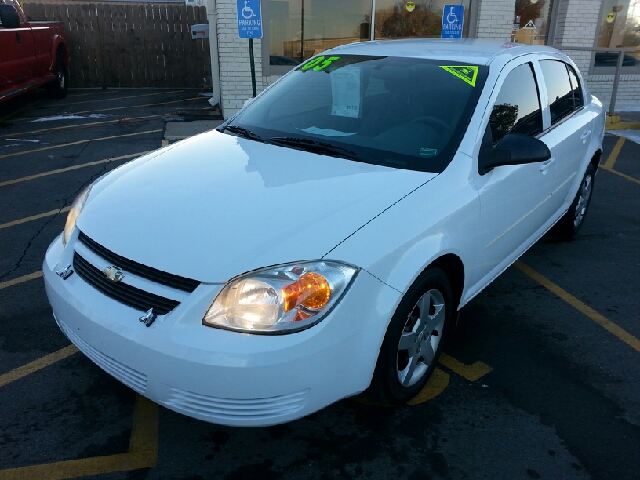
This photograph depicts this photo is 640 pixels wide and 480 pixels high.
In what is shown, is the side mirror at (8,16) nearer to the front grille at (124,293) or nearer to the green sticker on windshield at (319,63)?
the green sticker on windshield at (319,63)

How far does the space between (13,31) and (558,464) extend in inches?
411

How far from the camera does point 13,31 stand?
9.37 meters

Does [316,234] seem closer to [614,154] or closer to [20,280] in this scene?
[20,280]

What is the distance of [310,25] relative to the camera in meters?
10.1

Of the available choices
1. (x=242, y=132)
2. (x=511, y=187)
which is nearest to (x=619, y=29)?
(x=511, y=187)

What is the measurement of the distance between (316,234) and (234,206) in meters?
0.49

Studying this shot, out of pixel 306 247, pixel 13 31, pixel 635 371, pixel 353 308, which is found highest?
pixel 13 31

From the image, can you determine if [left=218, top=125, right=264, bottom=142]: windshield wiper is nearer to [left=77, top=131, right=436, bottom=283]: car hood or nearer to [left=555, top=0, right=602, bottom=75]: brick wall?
[left=77, top=131, right=436, bottom=283]: car hood

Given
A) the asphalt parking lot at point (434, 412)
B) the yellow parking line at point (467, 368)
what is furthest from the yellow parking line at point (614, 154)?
the yellow parking line at point (467, 368)

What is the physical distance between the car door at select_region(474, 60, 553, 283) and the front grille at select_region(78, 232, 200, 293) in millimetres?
1605

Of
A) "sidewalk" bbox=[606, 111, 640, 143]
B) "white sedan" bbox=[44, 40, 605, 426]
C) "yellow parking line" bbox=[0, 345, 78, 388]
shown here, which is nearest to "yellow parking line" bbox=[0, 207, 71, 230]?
"yellow parking line" bbox=[0, 345, 78, 388]

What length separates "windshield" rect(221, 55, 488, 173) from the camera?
9.89 ft

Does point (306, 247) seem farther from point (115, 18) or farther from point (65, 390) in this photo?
point (115, 18)

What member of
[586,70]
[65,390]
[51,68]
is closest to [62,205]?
[65,390]
